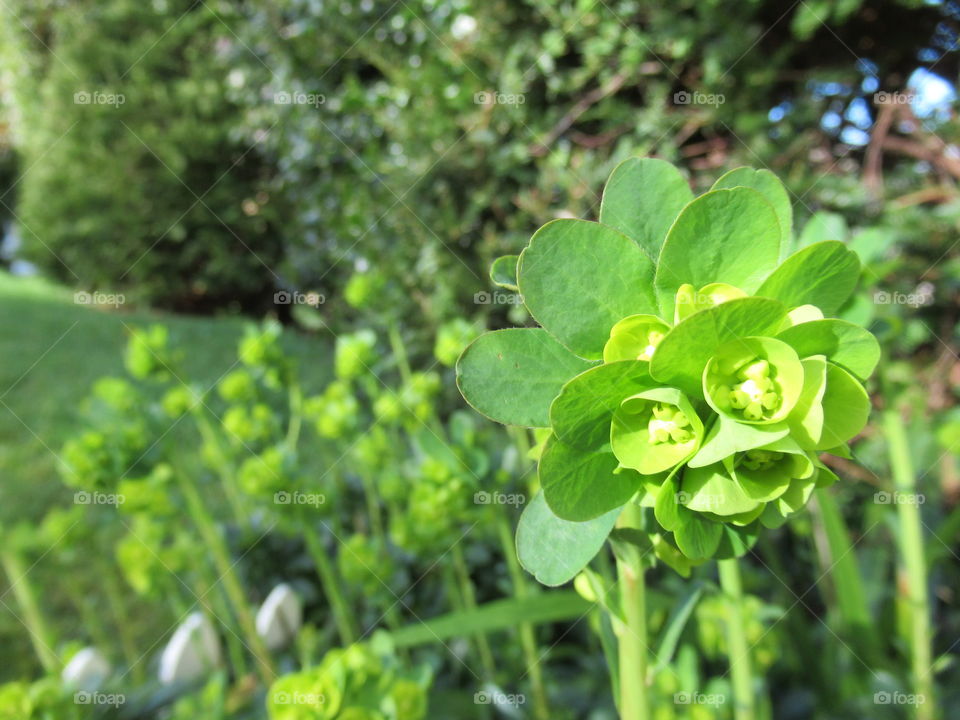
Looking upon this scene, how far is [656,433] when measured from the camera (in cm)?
31

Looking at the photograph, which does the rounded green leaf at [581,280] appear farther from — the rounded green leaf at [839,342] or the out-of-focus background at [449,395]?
the out-of-focus background at [449,395]

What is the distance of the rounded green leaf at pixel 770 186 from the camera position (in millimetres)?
355

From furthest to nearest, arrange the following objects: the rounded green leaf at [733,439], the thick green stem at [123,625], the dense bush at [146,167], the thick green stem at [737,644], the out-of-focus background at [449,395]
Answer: the dense bush at [146,167]
the thick green stem at [123,625]
the out-of-focus background at [449,395]
the thick green stem at [737,644]
the rounded green leaf at [733,439]

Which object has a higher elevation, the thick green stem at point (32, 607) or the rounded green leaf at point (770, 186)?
the rounded green leaf at point (770, 186)

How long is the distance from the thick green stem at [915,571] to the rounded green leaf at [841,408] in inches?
27.5

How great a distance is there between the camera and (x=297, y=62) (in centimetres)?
211

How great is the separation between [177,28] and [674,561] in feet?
13.3

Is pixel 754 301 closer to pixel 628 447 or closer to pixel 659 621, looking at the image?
pixel 628 447

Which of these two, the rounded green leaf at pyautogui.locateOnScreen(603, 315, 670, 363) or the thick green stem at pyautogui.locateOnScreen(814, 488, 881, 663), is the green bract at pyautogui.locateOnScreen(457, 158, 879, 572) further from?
the thick green stem at pyautogui.locateOnScreen(814, 488, 881, 663)

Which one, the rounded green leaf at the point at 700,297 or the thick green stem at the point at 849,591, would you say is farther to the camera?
the thick green stem at the point at 849,591

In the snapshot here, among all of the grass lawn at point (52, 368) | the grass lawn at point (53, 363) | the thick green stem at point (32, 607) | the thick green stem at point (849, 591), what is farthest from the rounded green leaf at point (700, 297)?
the grass lawn at point (53, 363)

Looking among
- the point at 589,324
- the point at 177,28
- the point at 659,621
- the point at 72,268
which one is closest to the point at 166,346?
the point at 659,621

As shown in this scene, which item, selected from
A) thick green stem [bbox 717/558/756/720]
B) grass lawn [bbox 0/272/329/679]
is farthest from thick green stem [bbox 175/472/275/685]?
thick green stem [bbox 717/558/756/720]

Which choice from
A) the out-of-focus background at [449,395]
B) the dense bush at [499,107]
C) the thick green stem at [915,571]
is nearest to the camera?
the thick green stem at [915,571]
